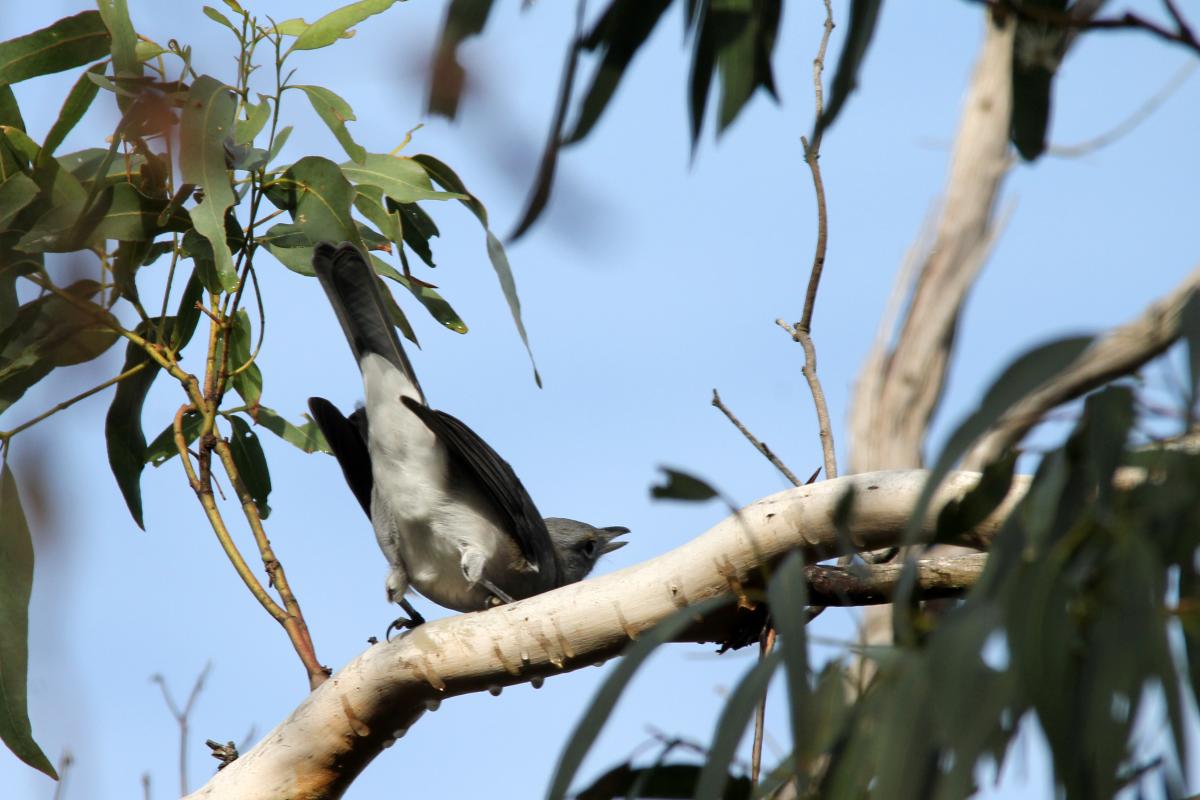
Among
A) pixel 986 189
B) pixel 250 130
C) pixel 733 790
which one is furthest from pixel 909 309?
pixel 733 790

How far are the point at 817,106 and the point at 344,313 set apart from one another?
1411mm

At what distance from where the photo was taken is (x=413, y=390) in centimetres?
367

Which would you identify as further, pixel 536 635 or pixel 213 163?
pixel 213 163

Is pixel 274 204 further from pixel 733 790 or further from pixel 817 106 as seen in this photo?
pixel 733 790

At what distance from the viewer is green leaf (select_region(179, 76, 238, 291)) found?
2.47m

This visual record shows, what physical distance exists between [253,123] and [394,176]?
0.43m

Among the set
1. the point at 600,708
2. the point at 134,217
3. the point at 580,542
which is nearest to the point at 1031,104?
the point at 600,708

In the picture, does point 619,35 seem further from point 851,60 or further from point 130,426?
point 130,426

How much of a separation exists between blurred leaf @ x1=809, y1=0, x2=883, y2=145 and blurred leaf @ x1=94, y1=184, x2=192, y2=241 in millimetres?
Result: 1985

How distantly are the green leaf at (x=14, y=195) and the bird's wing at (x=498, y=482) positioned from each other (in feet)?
3.72

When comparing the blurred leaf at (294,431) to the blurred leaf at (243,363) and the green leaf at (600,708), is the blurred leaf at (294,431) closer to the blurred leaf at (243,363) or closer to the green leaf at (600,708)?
the blurred leaf at (243,363)

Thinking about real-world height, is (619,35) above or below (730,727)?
above

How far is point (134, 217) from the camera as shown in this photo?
2.92m

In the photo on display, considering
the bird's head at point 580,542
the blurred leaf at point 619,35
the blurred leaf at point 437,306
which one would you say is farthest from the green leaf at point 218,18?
the bird's head at point 580,542
